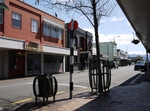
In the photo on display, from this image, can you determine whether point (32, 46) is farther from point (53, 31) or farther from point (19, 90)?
point (19, 90)

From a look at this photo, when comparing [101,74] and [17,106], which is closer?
[17,106]

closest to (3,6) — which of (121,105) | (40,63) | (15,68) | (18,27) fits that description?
(18,27)

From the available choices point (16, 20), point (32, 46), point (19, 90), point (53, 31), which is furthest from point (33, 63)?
point (19, 90)

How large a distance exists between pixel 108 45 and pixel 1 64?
69.4 meters

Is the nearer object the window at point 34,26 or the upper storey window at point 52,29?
the window at point 34,26

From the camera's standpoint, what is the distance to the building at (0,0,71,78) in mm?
24672

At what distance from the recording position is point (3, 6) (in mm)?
22281

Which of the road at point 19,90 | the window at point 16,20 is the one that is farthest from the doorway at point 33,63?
the road at point 19,90

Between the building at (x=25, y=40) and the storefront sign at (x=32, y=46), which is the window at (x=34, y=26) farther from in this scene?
the storefront sign at (x=32, y=46)

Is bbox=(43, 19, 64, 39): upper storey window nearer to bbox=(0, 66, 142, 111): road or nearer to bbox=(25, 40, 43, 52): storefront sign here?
bbox=(25, 40, 43, 52): storefront sign

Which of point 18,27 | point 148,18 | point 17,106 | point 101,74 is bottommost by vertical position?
point 17,106

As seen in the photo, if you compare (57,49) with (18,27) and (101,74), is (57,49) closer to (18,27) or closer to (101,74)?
(18,27)

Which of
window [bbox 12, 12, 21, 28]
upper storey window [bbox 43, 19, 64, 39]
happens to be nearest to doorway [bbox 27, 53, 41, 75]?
upper storey window [bbox 43, 19, 64, 39]

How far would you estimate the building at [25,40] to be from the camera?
24.7 m
